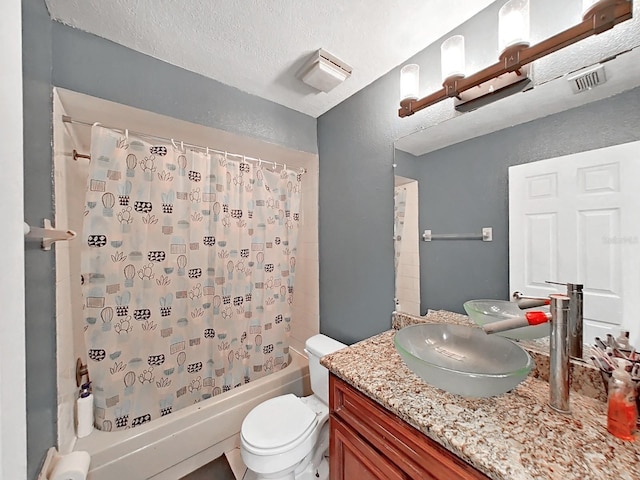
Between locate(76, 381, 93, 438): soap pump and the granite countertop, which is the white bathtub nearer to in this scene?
locate(76, 381, 93, 438): soap pump

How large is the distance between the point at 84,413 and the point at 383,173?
203cm

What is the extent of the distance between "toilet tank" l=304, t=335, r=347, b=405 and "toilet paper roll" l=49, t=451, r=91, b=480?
1.08m

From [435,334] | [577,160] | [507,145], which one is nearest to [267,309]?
[435,334]

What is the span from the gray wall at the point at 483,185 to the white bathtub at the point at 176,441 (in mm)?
1250

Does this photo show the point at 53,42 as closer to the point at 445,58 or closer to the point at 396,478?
the point at 445,58

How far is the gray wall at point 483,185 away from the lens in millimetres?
815

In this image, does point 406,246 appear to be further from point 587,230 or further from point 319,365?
point 319,365

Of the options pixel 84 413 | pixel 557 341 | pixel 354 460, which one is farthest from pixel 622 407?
pixel 84 413

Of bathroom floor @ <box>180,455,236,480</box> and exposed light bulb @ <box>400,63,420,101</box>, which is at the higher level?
→ exposed light bulb @ <box>400,63,420,101</box>

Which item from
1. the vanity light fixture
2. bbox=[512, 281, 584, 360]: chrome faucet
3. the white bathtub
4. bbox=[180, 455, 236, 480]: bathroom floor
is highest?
the vanity light fixture

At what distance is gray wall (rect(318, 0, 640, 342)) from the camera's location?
3.01 ft

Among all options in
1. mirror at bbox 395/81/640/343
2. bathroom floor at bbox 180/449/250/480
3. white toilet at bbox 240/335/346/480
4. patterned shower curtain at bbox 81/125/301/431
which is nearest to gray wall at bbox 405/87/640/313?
mirror at bbox 395/81/640/343

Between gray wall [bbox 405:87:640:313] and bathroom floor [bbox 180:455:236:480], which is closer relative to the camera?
gray wall [bbox 405:87:640:313]

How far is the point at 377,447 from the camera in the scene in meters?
0.84
